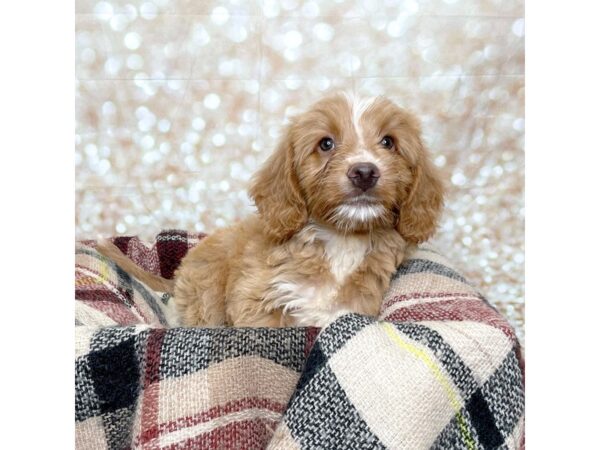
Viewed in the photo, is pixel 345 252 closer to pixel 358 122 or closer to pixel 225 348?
pixel 358 122

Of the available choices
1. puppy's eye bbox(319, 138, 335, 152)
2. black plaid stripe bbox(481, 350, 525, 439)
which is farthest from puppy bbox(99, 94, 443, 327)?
black plaid stripe bbox(481, 350, 525, 439)

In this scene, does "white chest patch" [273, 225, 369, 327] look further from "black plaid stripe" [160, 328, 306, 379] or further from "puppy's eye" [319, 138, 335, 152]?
"black plaid stripe" [160, 328, 306, 379]

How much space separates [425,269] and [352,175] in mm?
487

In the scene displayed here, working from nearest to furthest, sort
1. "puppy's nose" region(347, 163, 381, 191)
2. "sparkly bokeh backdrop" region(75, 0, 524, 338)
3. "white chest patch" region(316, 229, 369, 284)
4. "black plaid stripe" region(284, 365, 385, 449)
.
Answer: "black plaid stripe" region(284, 365, 385, 449), "puppy's nose" region(347, 163, 381, 191), "white chest patch" region(316, 229, 369, 284), "sparkly bokeh backdrop" region(75, 0, 524, 338)

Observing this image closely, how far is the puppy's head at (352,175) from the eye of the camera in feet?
Answer: 6.98

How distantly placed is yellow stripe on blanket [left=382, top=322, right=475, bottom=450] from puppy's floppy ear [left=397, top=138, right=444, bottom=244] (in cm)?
70

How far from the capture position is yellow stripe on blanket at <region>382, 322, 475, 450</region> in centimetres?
162

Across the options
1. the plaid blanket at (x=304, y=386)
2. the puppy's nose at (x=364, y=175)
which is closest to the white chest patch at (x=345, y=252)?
the puppy's nose at (x=364, y=175)

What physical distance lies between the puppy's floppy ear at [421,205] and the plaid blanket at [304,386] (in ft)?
1.68

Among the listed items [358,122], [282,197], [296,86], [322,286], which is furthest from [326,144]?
[296,86]

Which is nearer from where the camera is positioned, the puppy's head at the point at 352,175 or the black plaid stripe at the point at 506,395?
the black plaid stripe at the point at 506,395

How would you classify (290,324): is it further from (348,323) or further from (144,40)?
(144,40)

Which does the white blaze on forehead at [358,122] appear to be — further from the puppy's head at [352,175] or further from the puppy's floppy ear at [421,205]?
the puppy's floppy ear at [421,205]
